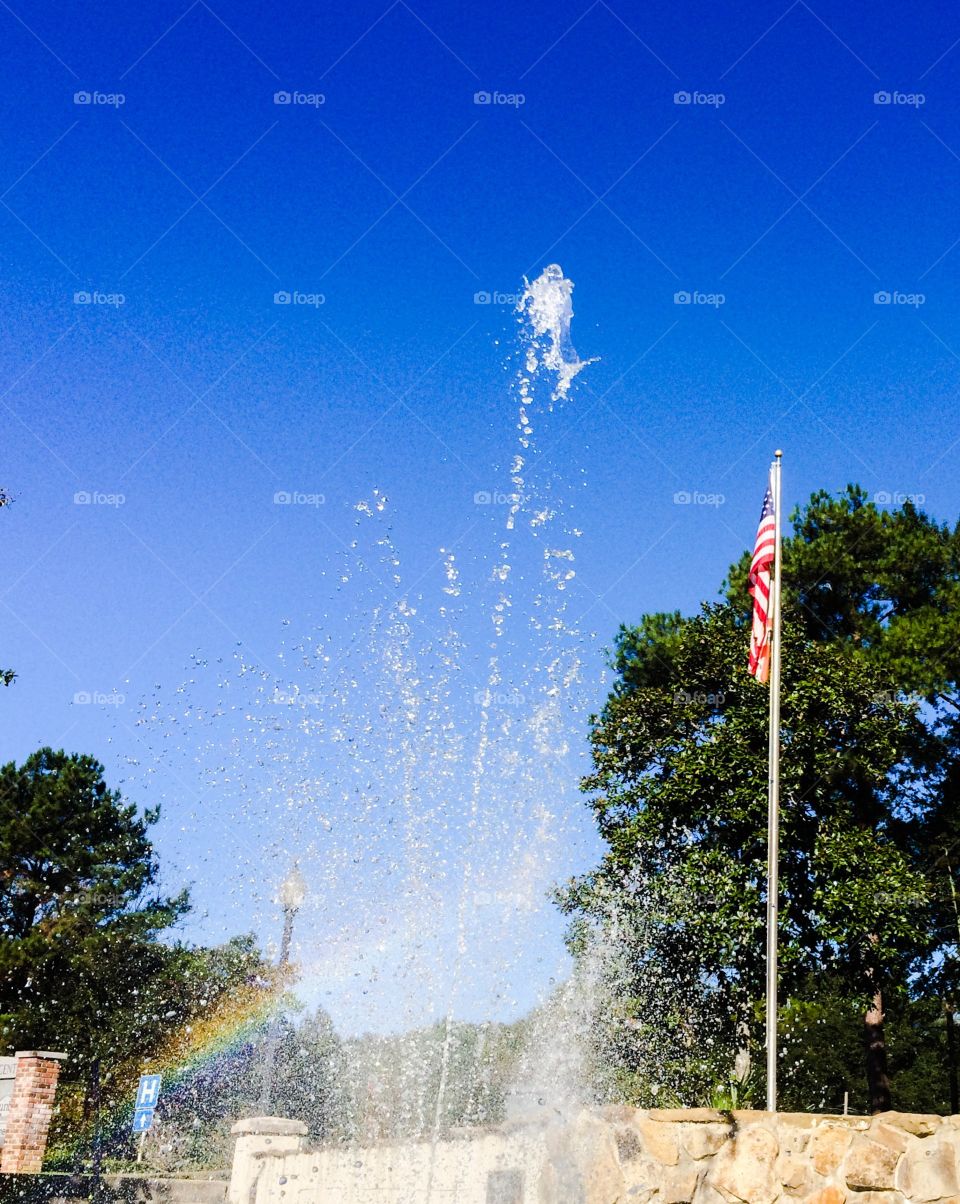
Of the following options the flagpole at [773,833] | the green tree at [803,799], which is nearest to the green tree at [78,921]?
the green tree at [803,799]

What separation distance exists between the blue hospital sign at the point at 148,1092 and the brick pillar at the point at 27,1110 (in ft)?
5.67

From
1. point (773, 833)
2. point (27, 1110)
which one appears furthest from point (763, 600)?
point (27, 1110)

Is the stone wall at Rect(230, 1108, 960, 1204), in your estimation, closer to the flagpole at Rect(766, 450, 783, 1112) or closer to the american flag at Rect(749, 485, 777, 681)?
the flagpole at Rect(766, 450, 783, 1112)

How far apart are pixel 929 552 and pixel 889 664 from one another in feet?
11.3

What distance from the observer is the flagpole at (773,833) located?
11.5 meters

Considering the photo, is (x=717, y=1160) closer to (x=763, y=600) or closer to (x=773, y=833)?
(x=773, y=833)

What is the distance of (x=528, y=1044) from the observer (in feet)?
47.9

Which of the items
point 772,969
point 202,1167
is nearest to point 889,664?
point 772,969

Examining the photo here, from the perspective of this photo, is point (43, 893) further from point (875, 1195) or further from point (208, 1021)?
point (875, 1195)

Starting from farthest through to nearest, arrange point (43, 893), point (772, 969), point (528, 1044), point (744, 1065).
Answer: point (43, 893) < point (744, 1065) < point (528, 1044) < point (772, 969)

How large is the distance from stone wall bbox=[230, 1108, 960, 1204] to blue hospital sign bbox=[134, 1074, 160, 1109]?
1293 cm

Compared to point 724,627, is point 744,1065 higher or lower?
lower

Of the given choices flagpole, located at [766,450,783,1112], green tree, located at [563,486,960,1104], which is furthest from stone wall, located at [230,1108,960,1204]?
green tree, located at [563,486,960,1104]

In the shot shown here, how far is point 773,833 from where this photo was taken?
12.9 metres
